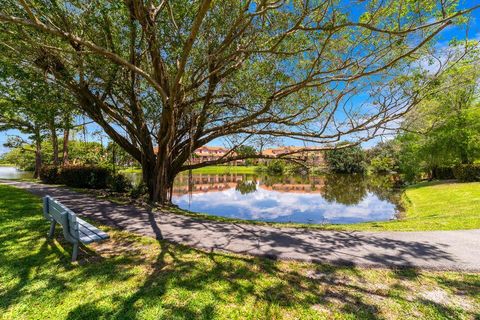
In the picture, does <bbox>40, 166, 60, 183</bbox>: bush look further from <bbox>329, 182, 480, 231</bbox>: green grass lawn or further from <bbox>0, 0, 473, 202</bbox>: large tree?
<bbox>329, 182, 480, 231</bbox>: green grass lawn

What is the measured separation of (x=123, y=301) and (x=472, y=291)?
4.49m

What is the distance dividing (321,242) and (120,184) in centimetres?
1108

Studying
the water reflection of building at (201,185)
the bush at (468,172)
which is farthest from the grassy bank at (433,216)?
the water reflection of building at (201,185)

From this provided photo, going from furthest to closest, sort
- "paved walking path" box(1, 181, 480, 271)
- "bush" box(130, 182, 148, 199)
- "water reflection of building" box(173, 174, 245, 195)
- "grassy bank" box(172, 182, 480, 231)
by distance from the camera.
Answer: "water reflection of building" box(173, 174, 245, 195) < "bush" box(130, 182, 148, 199) < "grassy bank" box(172, 182, 480, 231) < "paved walking path" box(1, 181, 480, 271)

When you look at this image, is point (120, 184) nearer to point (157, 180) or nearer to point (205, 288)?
point (157, 180)

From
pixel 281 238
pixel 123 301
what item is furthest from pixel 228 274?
pixel 281 238

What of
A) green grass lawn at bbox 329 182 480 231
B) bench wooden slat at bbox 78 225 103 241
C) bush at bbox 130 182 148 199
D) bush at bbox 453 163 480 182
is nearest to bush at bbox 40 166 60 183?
bush at bbox 130 182 148 199

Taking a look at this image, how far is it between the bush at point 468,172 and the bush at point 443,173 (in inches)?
127

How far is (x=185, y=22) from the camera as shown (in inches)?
289

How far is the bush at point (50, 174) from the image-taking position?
16.4 metres

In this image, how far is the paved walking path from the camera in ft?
14.3

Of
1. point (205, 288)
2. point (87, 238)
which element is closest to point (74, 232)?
point (87, 238)

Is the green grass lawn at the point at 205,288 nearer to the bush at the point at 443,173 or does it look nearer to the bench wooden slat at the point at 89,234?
the bench wooden slat at the point at 89,234

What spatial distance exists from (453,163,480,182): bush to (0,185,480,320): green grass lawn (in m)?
20.9
